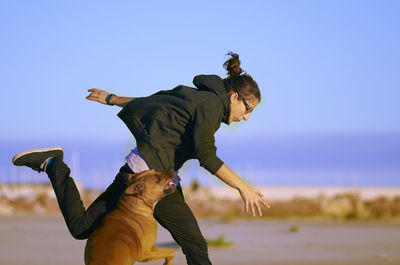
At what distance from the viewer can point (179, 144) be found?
506cm

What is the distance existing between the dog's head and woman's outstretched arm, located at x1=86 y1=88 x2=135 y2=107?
773mm

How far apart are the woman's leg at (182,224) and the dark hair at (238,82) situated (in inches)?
34.8

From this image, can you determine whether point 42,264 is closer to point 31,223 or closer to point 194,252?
point 194,252

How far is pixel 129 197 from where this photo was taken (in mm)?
4992

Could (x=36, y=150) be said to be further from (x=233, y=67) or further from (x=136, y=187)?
(x=233, y=67)

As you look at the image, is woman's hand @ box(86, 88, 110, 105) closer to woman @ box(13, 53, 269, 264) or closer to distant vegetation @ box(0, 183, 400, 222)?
woman @ box(13, 53, 269, 264)

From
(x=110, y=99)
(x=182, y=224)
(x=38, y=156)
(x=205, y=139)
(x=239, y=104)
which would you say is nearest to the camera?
(x=205, y=139)

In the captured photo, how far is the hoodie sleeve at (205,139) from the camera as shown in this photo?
15.9ft

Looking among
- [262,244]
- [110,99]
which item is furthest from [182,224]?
[262,244]

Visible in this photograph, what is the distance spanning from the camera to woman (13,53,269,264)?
4.91 m

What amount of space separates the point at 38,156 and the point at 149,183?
3.59 ft

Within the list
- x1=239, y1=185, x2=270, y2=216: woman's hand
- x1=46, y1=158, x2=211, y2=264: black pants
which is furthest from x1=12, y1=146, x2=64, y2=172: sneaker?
x1=239, y1=185, x2=270, y2=216: woman's hand

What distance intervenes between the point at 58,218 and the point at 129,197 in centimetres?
1499

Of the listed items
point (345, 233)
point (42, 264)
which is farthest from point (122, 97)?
point (345, 233)
